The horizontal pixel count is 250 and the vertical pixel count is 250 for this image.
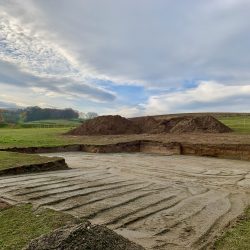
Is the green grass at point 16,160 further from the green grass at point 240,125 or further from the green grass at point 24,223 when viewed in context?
the green grass at point 240,125

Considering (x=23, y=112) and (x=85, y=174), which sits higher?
(x=23, y=112)

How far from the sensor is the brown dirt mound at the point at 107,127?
30625 millimetres

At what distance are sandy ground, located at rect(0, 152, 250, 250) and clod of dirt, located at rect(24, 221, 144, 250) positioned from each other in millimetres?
1253

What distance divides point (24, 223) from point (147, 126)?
1110 inches

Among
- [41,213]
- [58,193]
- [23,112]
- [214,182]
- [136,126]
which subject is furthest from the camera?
[23,112]

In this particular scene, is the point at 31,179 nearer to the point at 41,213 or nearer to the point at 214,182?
the point at 41,213

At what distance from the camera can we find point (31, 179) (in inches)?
374

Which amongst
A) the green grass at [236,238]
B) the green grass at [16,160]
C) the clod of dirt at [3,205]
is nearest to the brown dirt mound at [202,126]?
the green grass at [16,160]

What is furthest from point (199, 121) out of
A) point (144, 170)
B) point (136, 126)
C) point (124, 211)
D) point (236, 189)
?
point (124, 211)

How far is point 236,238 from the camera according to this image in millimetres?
5566

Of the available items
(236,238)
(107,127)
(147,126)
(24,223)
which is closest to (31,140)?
(107,127)

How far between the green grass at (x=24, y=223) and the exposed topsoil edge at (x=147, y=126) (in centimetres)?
2193

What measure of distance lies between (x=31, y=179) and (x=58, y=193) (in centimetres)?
179

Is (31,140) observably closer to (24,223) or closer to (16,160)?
(16,160)
